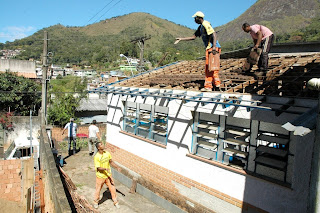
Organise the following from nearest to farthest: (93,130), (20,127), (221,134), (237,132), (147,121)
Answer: (237,132) < (221,134) < (147,121) < (93,130) < (20,127)

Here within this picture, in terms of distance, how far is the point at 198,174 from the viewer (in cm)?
710

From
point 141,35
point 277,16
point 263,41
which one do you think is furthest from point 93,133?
point 277,16

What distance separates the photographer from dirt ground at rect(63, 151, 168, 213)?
8.05 m

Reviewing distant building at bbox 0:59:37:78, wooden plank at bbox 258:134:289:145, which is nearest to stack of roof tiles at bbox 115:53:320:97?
wooden plank at bbox 258:134:289:145

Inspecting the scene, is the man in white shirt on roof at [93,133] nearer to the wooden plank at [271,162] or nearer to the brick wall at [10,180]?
the brick wall at [10,180]

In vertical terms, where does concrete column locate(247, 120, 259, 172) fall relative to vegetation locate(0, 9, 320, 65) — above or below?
below

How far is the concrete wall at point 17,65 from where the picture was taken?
4091 centimetres

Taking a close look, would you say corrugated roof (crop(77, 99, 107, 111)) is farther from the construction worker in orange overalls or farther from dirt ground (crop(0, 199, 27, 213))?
the construction worker in orange overalls

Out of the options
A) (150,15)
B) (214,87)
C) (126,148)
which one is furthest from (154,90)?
(150,15)

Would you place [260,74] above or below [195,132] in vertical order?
above

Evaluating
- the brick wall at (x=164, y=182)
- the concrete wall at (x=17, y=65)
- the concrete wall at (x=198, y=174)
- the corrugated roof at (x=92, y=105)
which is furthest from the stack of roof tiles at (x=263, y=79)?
the concrete wall at (x=17, y=65)

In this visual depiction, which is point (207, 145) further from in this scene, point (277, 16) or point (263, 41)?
point (277, 16)

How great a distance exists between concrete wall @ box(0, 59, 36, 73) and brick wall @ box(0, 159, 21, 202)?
34256 mm

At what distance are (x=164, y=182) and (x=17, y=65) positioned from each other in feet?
136
